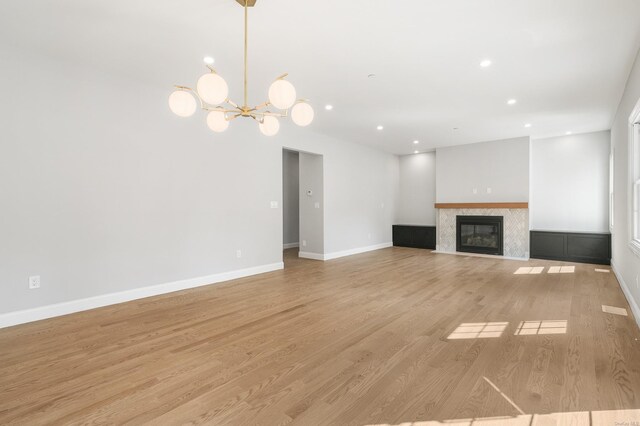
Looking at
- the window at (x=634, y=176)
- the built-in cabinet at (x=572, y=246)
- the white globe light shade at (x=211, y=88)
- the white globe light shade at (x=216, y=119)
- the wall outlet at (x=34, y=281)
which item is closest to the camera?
the white globe light shade at (x=211, y=88)

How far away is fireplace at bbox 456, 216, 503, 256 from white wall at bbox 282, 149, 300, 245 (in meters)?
4.37

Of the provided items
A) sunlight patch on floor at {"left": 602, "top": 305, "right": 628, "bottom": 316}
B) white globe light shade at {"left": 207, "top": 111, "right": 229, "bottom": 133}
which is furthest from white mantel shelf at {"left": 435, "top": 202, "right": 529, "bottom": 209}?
white globe light shade at {"left": 207, "top": 111, "right": 229, "bottom": 133}

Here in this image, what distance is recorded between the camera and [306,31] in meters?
2.85

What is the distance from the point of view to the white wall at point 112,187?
124 inches

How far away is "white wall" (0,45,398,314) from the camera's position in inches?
124

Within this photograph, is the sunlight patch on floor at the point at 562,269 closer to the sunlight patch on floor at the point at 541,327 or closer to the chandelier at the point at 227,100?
the sunlight patch on floor at the point at 541,327

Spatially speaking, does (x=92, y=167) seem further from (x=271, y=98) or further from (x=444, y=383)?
(x=444, y=383)

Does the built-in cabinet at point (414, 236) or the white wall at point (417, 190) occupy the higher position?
the white wall at point (417, 190)

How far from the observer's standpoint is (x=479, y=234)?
7.59 meters

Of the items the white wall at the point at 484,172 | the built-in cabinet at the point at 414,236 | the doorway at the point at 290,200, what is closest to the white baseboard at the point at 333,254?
the built-in cabinet at the point at 414,236

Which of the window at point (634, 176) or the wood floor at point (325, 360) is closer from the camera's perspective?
the wood floor at point (325, 360)

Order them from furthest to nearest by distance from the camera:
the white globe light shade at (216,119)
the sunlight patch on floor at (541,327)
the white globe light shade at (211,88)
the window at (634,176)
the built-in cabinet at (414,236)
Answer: the built-in cabinet at (414,236) < the window at (634,176) < the sunlight patch on floor at (541,327) < the white globe light shade at (216,119) < the white globe light shade at (211,88)

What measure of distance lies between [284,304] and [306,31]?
2866mm

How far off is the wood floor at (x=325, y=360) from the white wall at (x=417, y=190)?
498 cm
